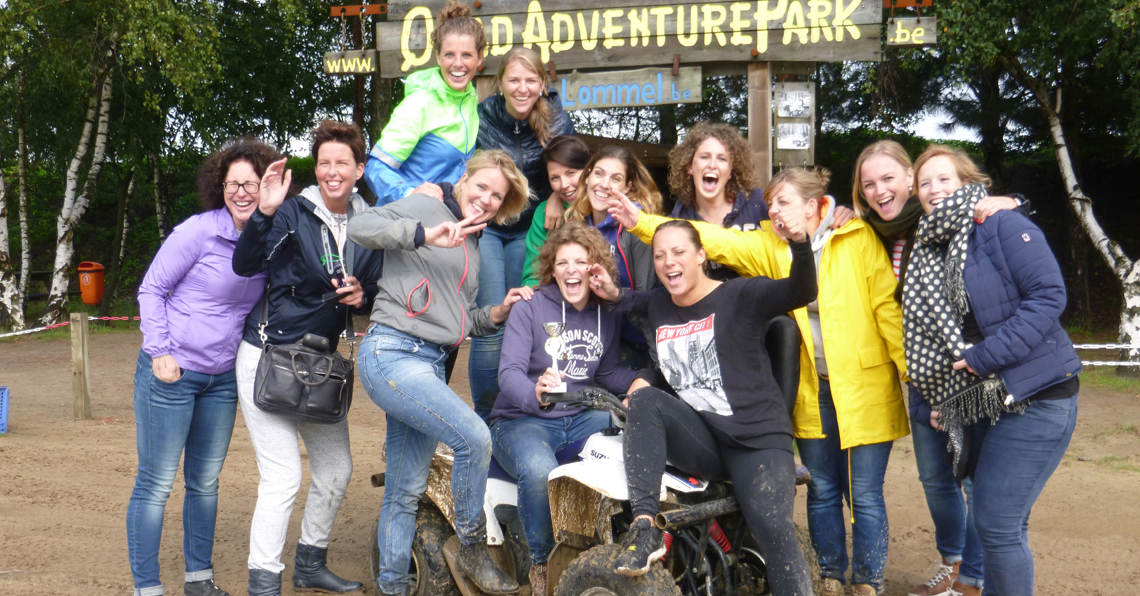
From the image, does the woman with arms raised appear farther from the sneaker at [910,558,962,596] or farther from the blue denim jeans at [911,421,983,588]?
the sneaker at [910,558,962,596]

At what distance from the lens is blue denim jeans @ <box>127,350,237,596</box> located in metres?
3.71

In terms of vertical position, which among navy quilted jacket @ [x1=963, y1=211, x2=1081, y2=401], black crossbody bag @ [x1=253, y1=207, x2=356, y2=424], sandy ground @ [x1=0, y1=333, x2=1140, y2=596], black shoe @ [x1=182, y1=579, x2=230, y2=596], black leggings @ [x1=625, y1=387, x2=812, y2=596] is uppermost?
navy quilted jacket @ [x1=963, y1=211, x2=1081, y2=401]

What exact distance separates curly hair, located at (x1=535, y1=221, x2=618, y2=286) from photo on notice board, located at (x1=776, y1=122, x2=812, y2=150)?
2.71 metres

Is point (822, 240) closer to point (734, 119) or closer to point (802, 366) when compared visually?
point (802, 366)

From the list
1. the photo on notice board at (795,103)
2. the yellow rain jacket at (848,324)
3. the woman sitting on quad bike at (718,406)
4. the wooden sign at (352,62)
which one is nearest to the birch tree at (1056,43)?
the photo on notice board at (795,103)

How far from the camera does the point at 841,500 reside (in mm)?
3686

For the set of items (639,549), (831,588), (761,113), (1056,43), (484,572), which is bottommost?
(831,588)

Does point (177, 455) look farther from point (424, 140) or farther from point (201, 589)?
point (424, 140)

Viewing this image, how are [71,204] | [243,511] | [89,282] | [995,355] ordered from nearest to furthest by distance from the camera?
[995,355] < [243,511] < [71,204] < [89,282]

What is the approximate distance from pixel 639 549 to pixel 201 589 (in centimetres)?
214

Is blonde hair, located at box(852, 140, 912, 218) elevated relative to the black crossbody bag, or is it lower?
elevated

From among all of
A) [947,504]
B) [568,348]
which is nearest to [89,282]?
[568,348]

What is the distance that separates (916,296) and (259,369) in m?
2.53

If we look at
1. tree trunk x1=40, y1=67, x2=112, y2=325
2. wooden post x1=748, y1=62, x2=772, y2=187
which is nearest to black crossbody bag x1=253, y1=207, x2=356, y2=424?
wooden post x1=748, y1=62, x2=772, y2=187
